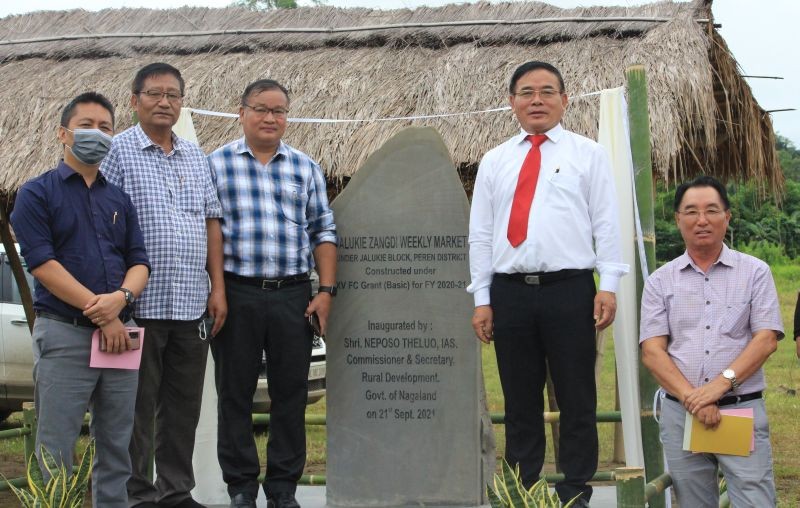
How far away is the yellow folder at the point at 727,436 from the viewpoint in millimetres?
4047

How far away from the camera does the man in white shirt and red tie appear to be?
4453 millimetres

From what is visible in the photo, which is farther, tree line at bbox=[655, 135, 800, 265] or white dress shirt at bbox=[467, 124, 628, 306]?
tree line at bbox=[655, 135, 800, 265]

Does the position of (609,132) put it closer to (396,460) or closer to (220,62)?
(396,460)

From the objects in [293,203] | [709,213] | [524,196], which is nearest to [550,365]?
[524,196]

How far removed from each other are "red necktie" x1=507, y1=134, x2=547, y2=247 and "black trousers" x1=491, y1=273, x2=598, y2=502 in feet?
0.66

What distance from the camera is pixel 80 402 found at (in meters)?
4.29

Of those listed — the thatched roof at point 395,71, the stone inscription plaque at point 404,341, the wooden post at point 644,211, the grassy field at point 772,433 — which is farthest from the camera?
the grassy field at point 772,433

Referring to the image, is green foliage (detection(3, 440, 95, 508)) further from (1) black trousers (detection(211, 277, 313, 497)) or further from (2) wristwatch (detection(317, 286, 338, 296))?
(2) wristwatch (detection(317, 286, 338, 296))

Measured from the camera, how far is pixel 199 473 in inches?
232

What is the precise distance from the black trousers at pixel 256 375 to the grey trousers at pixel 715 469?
168cm

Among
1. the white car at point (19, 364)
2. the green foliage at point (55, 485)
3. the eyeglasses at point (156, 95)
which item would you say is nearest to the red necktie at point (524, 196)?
the eyeglasses at point (156, 95)

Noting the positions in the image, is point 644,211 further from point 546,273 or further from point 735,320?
point 735,320

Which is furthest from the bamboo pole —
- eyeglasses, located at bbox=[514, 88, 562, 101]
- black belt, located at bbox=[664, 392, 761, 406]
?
black belt, located at bbox=[664, 392, 761, 406]

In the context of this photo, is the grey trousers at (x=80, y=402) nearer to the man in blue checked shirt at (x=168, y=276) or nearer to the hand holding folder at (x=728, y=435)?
the man in blue checked shirt at (x=168, y=276)
